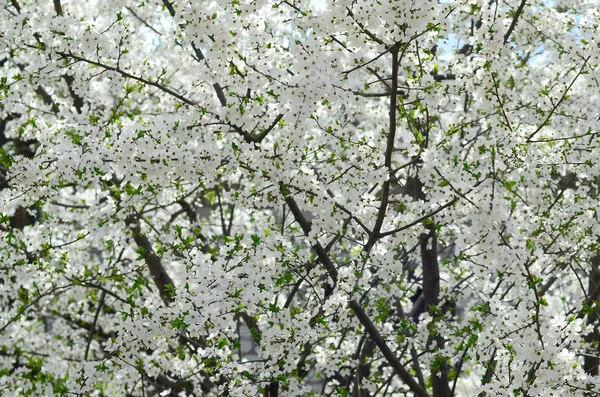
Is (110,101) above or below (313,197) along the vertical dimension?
above

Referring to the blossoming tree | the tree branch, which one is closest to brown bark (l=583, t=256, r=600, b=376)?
the blossoming tree

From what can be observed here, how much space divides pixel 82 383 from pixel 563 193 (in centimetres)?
430

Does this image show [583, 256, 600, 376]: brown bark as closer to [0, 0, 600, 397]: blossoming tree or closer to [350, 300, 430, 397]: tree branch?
[0, 0, 600, 397]: blossoming tree

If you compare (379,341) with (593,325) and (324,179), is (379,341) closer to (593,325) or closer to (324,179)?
(324,179)

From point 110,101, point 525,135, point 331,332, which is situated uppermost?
point 110,101

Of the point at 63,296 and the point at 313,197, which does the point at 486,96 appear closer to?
the point at 313,197

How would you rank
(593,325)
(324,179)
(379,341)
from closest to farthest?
1. (379,341)
2. (324,179)
3. (593,325)

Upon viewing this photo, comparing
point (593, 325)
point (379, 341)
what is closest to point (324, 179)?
point (379, 341)

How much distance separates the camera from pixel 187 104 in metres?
5.86

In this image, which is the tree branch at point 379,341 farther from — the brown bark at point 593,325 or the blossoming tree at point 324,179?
the brown bark at point 593,325

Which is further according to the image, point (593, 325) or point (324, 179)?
point (593, 325)

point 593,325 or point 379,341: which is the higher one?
point 593,325

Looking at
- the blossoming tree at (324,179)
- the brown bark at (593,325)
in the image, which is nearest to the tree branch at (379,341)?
the blossoming tree at (324,179)

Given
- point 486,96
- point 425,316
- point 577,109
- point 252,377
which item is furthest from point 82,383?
→ point 577,109
